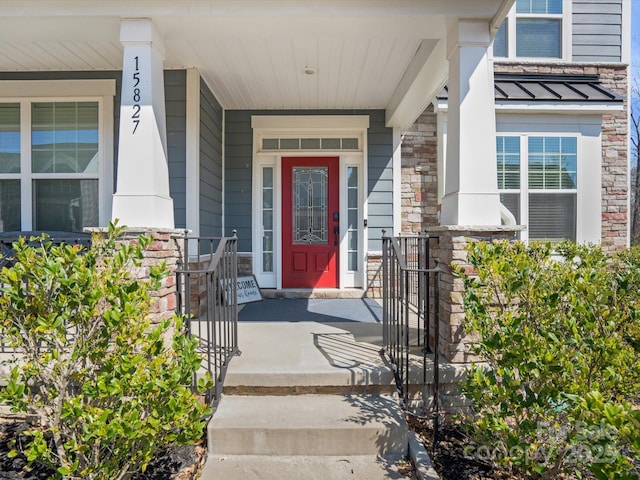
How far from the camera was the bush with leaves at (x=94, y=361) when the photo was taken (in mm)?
1731

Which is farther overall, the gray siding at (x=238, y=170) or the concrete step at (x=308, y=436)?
the gray siding at (x=238, y=170)

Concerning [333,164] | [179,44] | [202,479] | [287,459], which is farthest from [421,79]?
[202,479]

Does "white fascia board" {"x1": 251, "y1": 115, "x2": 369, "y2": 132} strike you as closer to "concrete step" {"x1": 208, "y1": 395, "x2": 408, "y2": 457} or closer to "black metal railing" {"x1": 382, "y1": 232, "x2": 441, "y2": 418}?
"black metal railing" {"x1": 382, "y1": 232, "x2": 441, "y2": 418}

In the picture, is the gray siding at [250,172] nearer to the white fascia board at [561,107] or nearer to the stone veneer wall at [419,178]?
the stone veneer wall at [419,178]

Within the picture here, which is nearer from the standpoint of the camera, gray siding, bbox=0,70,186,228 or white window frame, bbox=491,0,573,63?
gray siding, bbox=0,70,186,228

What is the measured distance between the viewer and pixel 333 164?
5664 mm

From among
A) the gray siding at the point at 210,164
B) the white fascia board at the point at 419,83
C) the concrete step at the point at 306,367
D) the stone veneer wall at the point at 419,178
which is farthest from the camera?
the stone veneer wall at the point at 419,178

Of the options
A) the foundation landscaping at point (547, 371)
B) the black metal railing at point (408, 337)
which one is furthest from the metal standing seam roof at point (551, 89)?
the foundation landscaping at point (547, 371)

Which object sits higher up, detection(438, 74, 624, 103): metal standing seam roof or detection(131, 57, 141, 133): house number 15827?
detection(438, 74, 624, 103): metal standing seam roof

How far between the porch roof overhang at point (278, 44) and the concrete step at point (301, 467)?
3.03 meters

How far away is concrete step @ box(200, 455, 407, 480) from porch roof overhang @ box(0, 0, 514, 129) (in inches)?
119

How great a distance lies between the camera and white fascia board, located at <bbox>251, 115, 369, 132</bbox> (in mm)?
5500

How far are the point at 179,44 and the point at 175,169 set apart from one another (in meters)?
1.25

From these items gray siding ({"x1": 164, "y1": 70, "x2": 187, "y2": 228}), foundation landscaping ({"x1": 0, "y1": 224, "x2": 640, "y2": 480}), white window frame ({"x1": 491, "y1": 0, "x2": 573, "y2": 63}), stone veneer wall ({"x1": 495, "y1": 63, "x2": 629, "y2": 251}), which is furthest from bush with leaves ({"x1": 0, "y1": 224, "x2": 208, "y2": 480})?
white window frame ({"x1": 491, "y1": 0, "x2": 573, "y2": 63})
